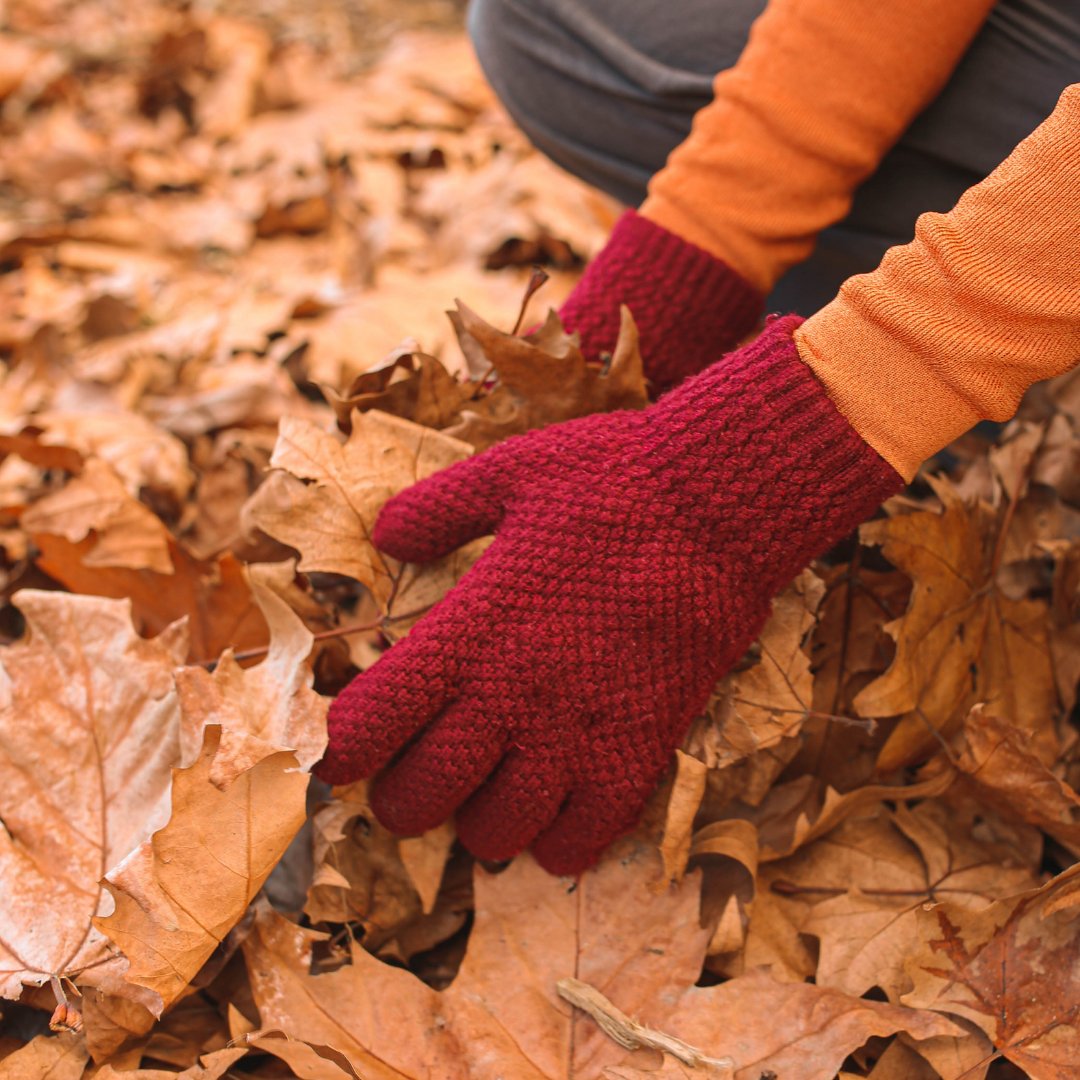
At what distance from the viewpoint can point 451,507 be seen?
95 cm

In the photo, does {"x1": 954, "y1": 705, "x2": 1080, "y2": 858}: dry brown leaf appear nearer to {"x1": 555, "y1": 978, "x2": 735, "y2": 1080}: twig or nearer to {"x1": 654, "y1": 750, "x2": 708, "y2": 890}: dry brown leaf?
{"x1": 654, "y1": 750, "x2": 708, "y2": 890}: dry brown leaf

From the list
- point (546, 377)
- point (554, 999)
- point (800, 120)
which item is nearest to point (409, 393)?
point (546, 377)

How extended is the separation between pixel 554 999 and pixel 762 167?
3.27ft

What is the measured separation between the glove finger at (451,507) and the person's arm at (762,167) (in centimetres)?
32

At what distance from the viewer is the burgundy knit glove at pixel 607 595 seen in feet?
2.93

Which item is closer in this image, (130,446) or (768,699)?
(768,699)

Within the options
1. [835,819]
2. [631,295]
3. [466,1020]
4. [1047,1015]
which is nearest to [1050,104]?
[631,295]

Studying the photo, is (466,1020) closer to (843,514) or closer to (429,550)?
(429,550)

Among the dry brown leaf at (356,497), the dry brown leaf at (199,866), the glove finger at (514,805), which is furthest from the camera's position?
the dry brown leaf at (356,497)

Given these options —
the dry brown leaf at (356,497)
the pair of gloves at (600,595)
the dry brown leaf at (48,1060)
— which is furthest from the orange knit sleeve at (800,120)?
the dry brown leaf at (48,1060)

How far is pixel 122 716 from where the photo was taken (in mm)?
1016

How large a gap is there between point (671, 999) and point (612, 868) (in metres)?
0.14

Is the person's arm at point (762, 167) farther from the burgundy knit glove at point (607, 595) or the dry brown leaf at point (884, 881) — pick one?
the dry brown leaf at point (884, 881)

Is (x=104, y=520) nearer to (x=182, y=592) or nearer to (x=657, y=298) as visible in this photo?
(x=182, y=592)
